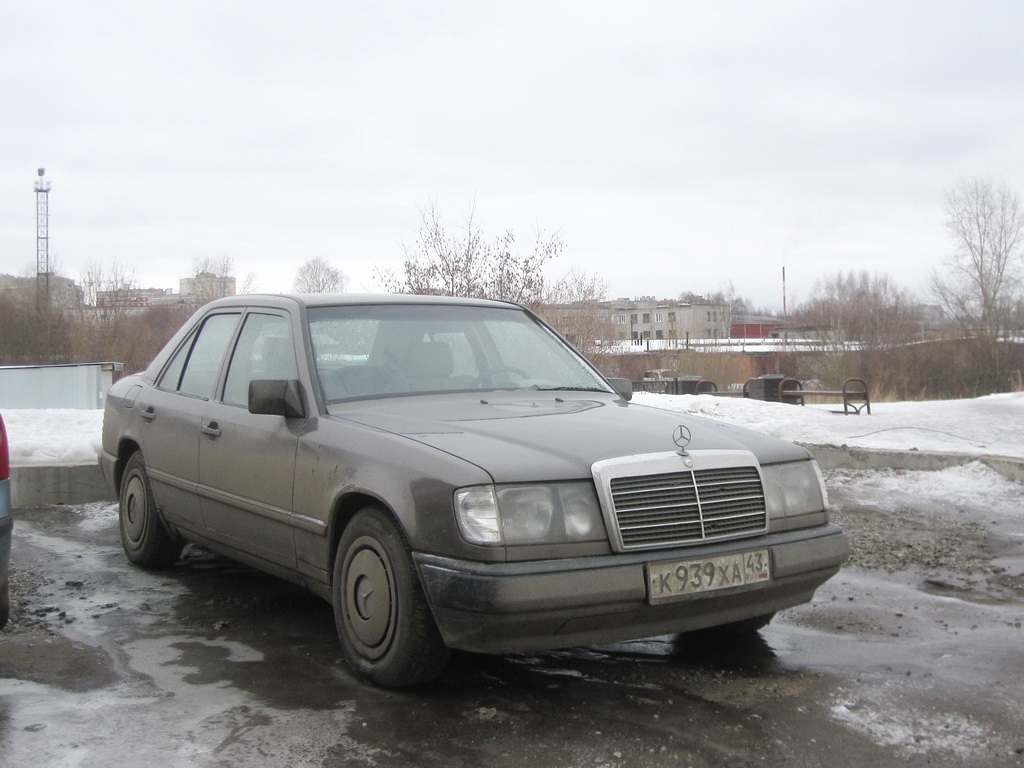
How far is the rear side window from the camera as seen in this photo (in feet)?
17.8

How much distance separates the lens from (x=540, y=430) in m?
3.89

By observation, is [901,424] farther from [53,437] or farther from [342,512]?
[342,512]

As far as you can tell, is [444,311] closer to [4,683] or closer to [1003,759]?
[4,683]

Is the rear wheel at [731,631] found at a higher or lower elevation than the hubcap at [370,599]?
lower

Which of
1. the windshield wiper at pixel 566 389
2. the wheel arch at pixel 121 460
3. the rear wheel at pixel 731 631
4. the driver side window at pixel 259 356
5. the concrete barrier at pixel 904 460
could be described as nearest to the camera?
the rear wheel at pixel 731 631

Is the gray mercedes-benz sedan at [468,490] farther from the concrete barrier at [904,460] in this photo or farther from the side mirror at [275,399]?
the concrete barrier at [904,460]

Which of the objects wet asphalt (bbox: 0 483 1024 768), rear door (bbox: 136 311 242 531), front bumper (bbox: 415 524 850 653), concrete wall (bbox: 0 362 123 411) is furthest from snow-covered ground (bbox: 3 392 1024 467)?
front bumper (bbox: 415 524 850 653)

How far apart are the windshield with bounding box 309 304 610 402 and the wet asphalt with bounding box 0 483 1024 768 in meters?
1.16

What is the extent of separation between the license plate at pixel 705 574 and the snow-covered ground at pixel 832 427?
22.2ft

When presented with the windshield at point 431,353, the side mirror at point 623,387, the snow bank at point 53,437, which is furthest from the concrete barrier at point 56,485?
the side mirror at point 623,387

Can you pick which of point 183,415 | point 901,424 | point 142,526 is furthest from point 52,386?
point 901,424

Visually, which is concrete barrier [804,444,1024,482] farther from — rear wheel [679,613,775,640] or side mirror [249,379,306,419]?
side mirror [249,379,306,419]

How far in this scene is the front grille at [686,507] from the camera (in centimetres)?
350

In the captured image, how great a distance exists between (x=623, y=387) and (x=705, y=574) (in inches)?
79.5
